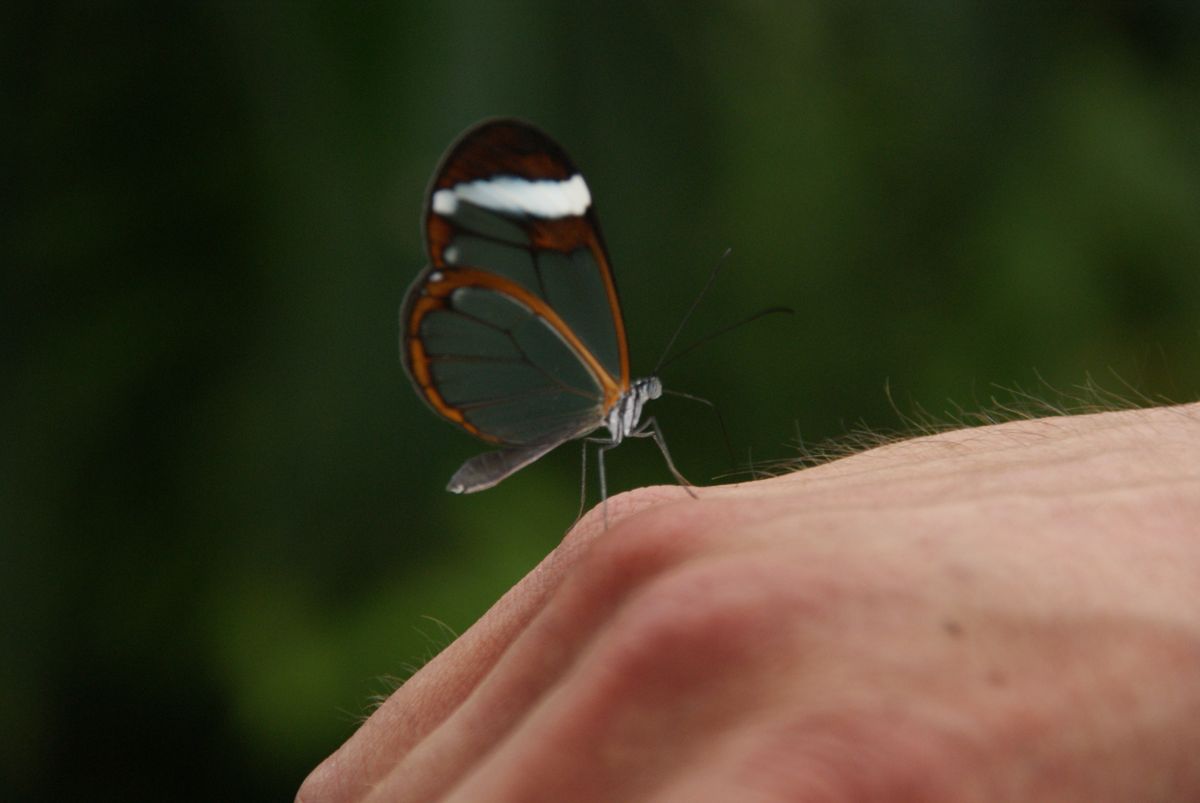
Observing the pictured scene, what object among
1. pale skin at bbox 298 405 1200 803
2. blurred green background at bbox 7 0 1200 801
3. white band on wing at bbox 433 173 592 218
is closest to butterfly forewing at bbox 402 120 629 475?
white band on wing at bbox 433 173 592 218

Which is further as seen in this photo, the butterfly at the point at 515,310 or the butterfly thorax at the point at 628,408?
Answer: the butterfly thorax at the point at 628,408

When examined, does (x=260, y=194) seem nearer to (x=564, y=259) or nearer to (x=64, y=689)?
(x=64, y=689)

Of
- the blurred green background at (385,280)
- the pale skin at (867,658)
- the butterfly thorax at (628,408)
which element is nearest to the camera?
the pale skin at (867,658)

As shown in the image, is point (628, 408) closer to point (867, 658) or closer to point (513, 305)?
point (513, 305)

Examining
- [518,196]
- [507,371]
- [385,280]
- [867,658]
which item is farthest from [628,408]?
[385,280]

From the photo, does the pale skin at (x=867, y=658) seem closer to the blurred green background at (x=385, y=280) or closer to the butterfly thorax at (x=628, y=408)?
the butterfly thorax at (x=628, y=408)

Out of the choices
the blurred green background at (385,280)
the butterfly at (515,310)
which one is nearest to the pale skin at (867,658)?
the butterfly at (515,310)

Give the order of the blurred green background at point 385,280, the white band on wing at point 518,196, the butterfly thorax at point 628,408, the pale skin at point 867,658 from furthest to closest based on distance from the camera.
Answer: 1. the blurred green background at point 385,280
2. the butterfly thorax at point 628,408
3. the white band on wing at point 518,196
4. the pale skin at point 867,658

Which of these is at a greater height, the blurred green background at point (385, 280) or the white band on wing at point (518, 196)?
the white band on wing at point (518, 196)
